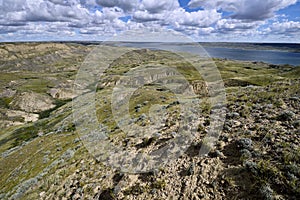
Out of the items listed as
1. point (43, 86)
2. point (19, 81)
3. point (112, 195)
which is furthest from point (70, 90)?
point (112, 195)

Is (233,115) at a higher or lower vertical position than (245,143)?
higher

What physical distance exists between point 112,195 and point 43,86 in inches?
4964

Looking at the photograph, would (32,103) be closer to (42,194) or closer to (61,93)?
(61,93)

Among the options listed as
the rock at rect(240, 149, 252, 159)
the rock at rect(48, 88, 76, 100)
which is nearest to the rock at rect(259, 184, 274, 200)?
the rock at rect(240, 149, 252, 159)

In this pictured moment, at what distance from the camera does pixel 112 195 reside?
962 centimetres

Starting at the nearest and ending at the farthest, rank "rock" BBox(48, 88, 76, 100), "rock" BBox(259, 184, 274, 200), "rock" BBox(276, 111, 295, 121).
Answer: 1. "rock" BBox(259, 184, 274, 200)
2. "rock" BBox(276, 111, 295, 121)
3. "rock" BBox(48, 88, 76, 100)

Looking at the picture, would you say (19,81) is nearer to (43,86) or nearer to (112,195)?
(43,86)

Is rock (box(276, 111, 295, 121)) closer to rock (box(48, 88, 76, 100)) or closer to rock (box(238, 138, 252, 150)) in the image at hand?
rock (box(238, 138, 252, 150))

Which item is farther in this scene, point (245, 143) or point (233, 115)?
point (233, 115)

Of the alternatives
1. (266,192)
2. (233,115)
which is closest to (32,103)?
(233,115)

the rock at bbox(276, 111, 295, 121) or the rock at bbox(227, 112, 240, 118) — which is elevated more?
the rock at bbox(276, 111, 295, 121)

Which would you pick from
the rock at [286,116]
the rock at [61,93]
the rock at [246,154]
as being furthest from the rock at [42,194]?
the rock at [61,93]

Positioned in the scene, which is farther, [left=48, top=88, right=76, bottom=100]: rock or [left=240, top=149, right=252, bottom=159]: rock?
[left=48, top=88, right=76, bottom=100]: rock

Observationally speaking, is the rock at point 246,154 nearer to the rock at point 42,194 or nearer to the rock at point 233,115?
the rock at point 233,115
